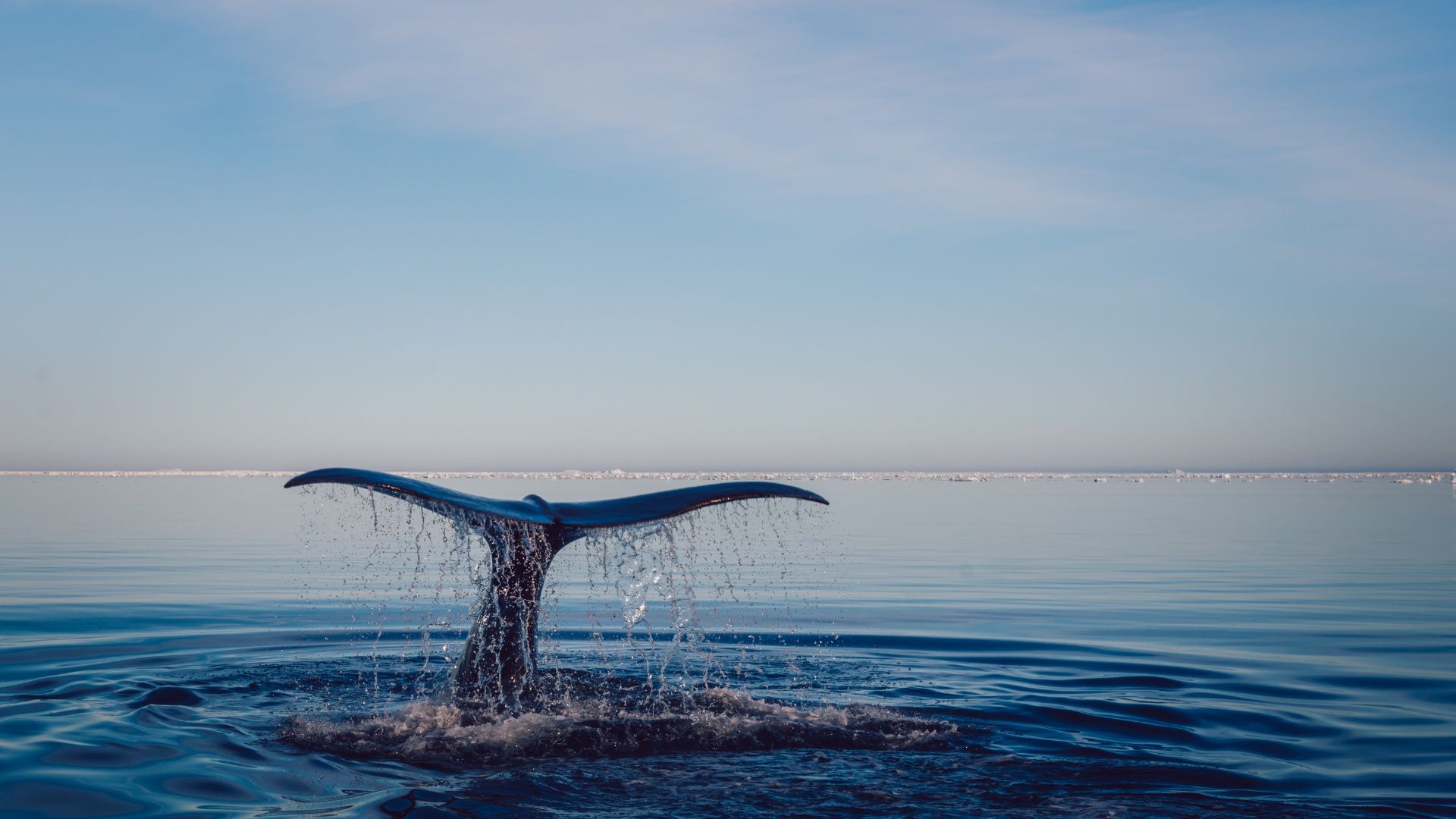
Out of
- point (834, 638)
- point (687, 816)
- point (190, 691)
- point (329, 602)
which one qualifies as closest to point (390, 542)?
point (329, 602)

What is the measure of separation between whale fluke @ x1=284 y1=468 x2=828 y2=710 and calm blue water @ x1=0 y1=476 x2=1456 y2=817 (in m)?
0.21

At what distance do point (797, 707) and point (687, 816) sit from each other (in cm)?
301

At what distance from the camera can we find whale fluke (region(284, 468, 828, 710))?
6.78 metres

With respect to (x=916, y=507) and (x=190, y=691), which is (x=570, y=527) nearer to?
(x=190, y=691)

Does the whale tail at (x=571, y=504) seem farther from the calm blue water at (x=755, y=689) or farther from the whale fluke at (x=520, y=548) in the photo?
the calm blue water at (x=755, y=689)

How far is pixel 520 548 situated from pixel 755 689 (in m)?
2.71

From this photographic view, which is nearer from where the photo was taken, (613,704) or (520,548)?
(520,548)

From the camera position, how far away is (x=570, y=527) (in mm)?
7109

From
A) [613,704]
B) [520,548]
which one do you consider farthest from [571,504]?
[613,704]

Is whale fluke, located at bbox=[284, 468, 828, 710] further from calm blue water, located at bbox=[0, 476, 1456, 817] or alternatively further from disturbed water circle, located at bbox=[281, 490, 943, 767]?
calm blue water, located at bbox=[0, 476, 1456, 817]

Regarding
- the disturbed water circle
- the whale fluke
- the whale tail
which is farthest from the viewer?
the disturbed water circle

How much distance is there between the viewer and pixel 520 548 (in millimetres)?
7383

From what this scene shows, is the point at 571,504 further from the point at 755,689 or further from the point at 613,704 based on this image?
the point at 755,689

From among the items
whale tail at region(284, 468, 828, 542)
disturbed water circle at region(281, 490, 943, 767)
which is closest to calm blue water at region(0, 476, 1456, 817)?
disturbed water circle at region(281, 490, 943, 767)
